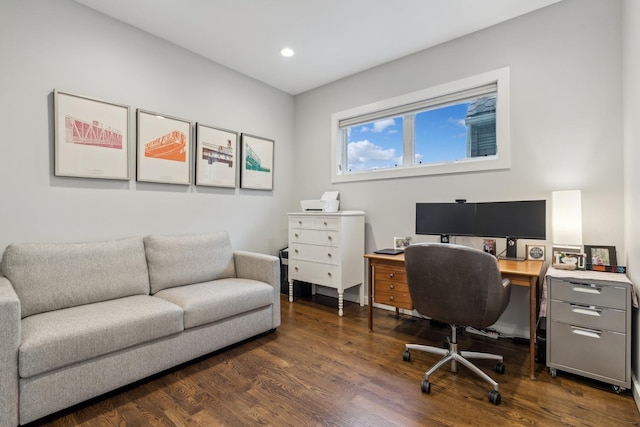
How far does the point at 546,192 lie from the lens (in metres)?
2.48

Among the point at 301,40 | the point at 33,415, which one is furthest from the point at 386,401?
the point at 301,40

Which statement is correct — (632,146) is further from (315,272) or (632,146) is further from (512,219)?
(315,272)

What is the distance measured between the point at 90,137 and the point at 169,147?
63 cm

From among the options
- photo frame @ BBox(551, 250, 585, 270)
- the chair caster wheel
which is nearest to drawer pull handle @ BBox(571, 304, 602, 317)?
photo frame @ BBox(551, 250, 585, 270)

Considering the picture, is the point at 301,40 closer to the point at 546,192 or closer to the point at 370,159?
the point at 370,159

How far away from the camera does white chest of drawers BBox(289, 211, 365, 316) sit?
3225 millimetres

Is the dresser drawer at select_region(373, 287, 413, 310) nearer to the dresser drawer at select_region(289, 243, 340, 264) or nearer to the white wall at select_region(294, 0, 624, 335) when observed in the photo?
the dresser drawer at select_region(289, 243, 340, 264)

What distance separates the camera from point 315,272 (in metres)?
3.44

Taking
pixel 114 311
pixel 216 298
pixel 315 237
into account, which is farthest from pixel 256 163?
pixel 114 311

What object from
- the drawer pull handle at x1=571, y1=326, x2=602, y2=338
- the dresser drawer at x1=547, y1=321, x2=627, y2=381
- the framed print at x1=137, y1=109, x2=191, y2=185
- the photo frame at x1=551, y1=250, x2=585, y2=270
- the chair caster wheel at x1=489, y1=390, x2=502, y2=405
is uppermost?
the framed print at x1=137, y1=109, x2=191, y2=185

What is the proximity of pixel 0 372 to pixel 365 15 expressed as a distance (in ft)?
10.8

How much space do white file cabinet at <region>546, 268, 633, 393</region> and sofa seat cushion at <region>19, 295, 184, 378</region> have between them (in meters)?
2.50

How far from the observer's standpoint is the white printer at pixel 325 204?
354cm

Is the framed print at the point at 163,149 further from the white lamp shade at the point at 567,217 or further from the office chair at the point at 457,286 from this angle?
the white lamp shade at the point at 567,217
